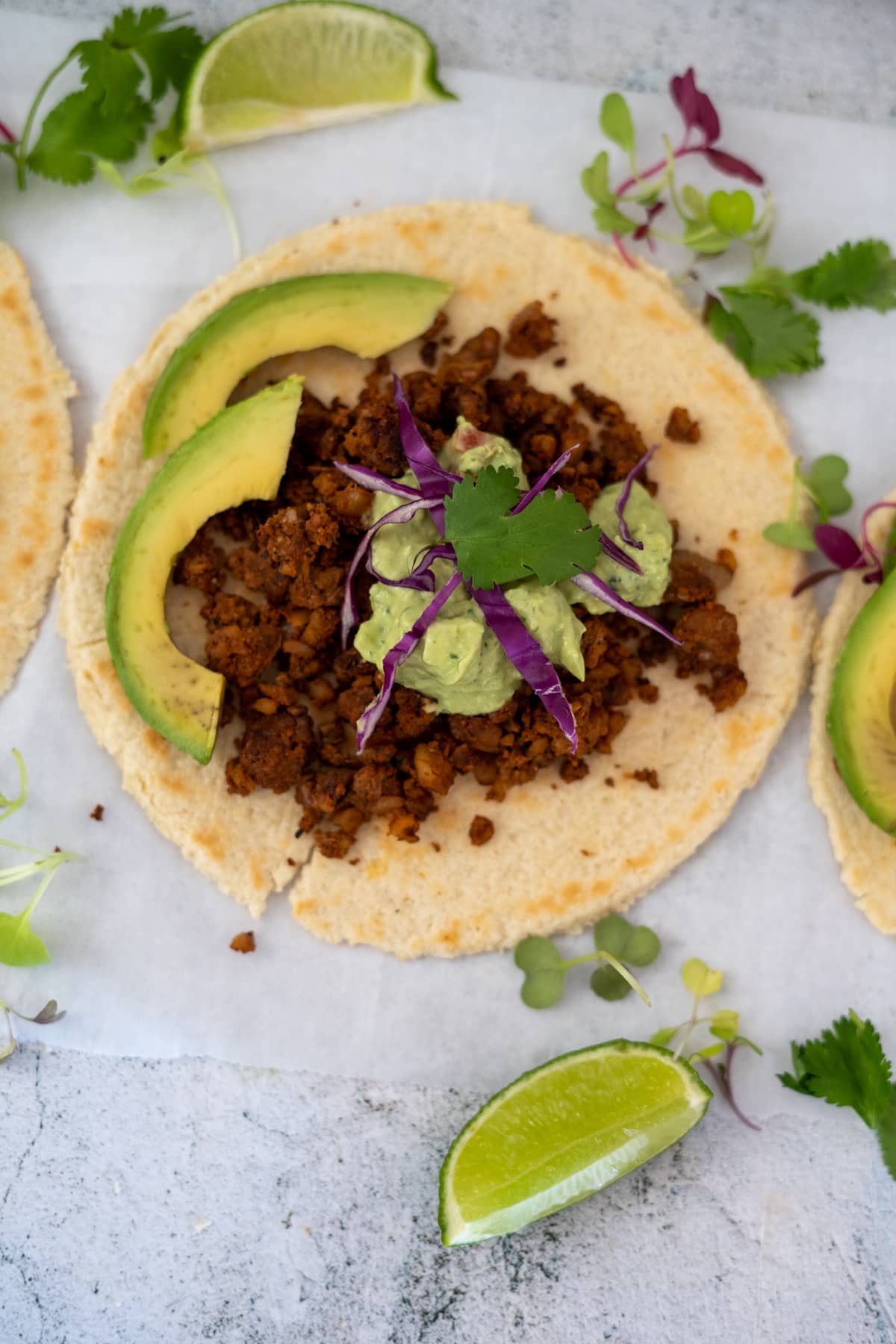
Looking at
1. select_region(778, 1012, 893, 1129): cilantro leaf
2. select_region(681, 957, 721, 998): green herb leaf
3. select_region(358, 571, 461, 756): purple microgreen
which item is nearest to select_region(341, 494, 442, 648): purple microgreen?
select_region(358, 571, 461, 756): purple microgreen

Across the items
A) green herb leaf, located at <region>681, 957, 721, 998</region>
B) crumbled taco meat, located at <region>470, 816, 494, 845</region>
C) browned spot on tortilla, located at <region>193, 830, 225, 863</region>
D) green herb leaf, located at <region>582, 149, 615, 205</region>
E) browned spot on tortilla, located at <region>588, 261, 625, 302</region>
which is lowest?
green herb leaf, located at <region>681, 957, 721, 998</region>

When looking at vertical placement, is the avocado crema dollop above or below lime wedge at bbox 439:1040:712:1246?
above

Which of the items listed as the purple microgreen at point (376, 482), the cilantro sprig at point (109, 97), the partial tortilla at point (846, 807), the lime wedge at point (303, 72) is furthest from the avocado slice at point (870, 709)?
the cilantro sprig at point (109, 97)

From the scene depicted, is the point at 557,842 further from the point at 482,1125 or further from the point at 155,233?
the point at 155,233

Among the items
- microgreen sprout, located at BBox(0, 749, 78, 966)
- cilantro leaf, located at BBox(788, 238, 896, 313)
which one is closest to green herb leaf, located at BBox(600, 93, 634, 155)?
cilantro leaf, located at BBox(788, 238, 896, 313)

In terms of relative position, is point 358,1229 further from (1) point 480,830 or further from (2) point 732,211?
(2) point 732,211

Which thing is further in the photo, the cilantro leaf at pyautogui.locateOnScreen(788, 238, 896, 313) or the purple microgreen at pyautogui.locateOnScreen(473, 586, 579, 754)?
the cilantro leaf at pyautogui.locateOnScreen(788, 238, 896, 313)

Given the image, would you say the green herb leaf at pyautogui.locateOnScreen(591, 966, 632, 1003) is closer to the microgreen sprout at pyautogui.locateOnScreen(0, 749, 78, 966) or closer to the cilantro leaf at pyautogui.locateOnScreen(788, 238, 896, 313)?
the microgreen sprout at pyautogui.locateOnScreen(0, 749, 78, 966)

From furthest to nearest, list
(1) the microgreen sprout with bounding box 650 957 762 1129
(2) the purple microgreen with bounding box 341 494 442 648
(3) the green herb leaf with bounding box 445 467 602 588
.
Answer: (1) the microgreen sprout with bounding box 650 957 762 1129 < (2) the purple microgreen with bounding box 341 494 442 648 < (3) the green herb leaf with bounding box 445 467 602 588

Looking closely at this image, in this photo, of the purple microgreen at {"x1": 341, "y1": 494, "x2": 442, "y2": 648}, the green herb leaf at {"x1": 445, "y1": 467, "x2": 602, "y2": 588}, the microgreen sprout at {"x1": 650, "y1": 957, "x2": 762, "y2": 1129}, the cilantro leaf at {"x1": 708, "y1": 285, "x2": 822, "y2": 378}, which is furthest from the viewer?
the cilantro leaf at {"x1": 708, "y1": 285, "x2": 822, "y2": 378}
